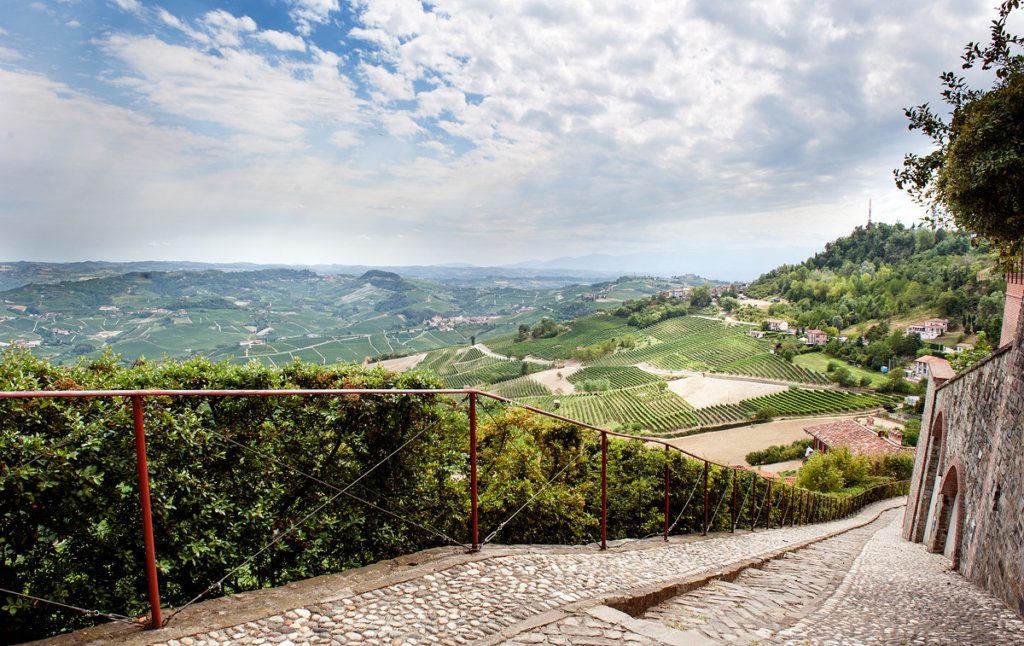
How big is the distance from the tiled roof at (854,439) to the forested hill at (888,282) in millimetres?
33998

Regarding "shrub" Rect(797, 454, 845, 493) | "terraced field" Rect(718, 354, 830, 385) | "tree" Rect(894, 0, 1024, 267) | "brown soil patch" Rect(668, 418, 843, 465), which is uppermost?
"tree" Rect(894, 0, 1024, 267)

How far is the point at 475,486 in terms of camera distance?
403cm

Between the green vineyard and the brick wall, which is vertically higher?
the brick wall

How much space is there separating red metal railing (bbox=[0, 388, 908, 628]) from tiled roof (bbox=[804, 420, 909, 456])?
206 inches

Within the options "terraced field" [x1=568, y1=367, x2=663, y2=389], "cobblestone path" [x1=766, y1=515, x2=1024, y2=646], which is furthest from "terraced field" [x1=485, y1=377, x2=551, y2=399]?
"cobblestone path" [x1=766, y1=515, x2=1024, y2=646]

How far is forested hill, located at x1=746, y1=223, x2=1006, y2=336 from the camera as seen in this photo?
79875 mm

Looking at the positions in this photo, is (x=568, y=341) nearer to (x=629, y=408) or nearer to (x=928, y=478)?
(x=629, y=408)

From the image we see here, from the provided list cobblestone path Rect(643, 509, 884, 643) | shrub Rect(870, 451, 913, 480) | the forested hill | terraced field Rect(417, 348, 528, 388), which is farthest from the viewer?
terraced field Rect(417, 348, 528, 388)

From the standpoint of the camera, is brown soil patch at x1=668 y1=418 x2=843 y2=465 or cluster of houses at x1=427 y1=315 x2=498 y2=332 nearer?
brown soil patch at x1=668 y1=418 x2=843 y2=465

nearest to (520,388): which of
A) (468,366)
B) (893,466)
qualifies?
(468,366)

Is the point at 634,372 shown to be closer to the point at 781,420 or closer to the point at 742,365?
the point at 742,365

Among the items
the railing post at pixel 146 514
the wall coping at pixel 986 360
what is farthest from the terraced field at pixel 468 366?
the railing post at pixel 146 514

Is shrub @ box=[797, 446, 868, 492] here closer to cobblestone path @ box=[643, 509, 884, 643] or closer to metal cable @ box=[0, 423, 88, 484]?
cobblestone path @ box=[643, 509, 884, 643]

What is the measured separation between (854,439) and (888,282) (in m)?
90.8
